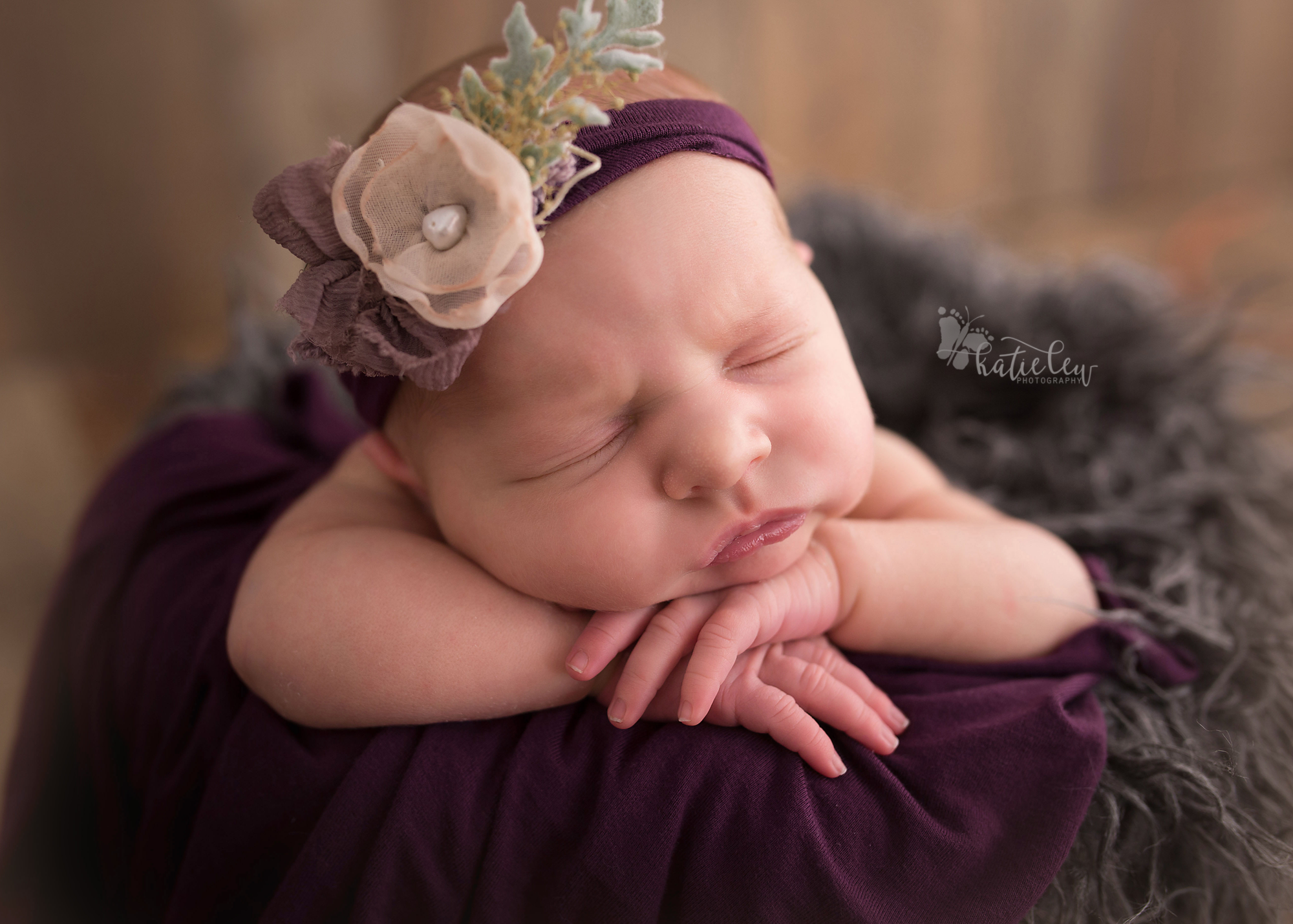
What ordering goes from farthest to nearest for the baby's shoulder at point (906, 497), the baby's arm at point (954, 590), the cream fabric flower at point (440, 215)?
the baby's shoulder at point (906, 497) → the baby's arm at point (954, 590) → the cream fabric flower at point (440, 215)

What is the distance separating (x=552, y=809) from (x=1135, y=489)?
0.78 meters

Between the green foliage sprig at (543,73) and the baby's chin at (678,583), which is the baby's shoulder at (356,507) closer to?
the baby's chin at (678,583)

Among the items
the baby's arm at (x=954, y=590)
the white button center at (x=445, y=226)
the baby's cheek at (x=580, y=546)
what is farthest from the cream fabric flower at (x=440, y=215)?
the baby's arm at (x=954, y=590)

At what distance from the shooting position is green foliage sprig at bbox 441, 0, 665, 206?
555 millimetres

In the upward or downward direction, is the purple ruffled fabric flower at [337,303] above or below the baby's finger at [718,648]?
above

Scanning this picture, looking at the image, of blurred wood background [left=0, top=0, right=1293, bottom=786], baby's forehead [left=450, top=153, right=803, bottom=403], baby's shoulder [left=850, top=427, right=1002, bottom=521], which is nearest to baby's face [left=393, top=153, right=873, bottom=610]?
baby's forehead [left=450, top=153, right=803, bottom=403]

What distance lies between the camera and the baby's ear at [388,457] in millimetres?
818

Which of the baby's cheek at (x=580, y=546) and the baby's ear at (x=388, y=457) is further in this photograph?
the baby's ear at (x=388, y=457)

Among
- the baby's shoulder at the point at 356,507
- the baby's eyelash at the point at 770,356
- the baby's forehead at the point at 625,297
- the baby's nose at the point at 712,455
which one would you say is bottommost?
the baby's shoulder at the point at 356,507

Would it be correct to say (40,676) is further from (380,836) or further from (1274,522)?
(1274,522)

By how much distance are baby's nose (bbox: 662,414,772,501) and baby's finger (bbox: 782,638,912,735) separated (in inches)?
7.6

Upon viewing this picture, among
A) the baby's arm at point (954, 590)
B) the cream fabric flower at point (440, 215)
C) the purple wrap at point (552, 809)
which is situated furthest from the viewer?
the baby's arm at point (954, 590)

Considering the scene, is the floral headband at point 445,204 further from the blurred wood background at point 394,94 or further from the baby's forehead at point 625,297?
the blurred wood background at point 394,94
